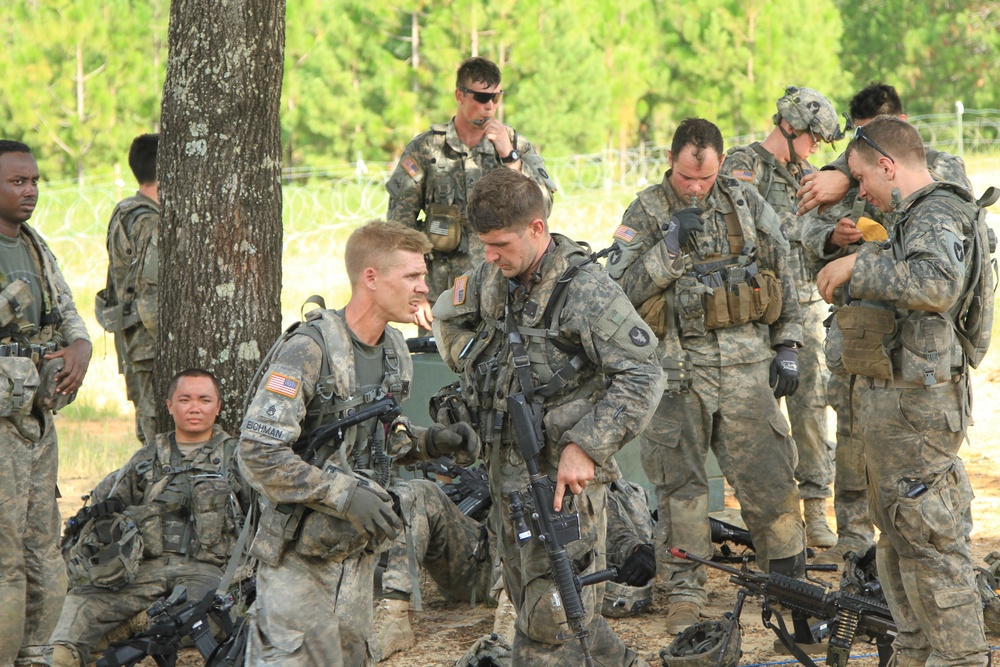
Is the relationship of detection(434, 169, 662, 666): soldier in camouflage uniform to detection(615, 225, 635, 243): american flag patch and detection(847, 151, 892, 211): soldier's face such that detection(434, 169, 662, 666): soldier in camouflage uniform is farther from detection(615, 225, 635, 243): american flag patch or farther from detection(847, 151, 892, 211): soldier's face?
detection(615, 225, 635, 243): american flag patch

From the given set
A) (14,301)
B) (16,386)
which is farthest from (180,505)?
(14,301)

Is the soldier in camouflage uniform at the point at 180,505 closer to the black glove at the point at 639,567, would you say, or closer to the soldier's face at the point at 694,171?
the black glove at the point at 639,567

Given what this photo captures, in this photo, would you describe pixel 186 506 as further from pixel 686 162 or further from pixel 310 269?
pixel 310 269

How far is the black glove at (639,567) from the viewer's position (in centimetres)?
687

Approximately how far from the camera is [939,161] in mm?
6621

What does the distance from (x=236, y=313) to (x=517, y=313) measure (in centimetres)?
226

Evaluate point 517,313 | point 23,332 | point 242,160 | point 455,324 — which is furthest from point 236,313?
point 517,313

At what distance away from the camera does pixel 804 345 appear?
8.02 m

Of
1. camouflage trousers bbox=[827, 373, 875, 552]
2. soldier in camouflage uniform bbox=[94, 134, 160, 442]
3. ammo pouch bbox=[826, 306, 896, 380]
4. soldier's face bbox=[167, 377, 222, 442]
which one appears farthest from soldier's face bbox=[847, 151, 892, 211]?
soldier in camouflage uniform bbox=[94, 134, 160, 442]

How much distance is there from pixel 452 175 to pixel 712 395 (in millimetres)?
2593

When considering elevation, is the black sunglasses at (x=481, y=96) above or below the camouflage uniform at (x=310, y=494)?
above

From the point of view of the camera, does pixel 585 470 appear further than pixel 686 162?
No

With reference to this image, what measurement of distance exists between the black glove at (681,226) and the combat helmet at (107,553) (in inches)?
118

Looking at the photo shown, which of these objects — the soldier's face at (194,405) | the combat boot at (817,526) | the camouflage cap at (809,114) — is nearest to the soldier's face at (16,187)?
the soldier's face at (194,405)
